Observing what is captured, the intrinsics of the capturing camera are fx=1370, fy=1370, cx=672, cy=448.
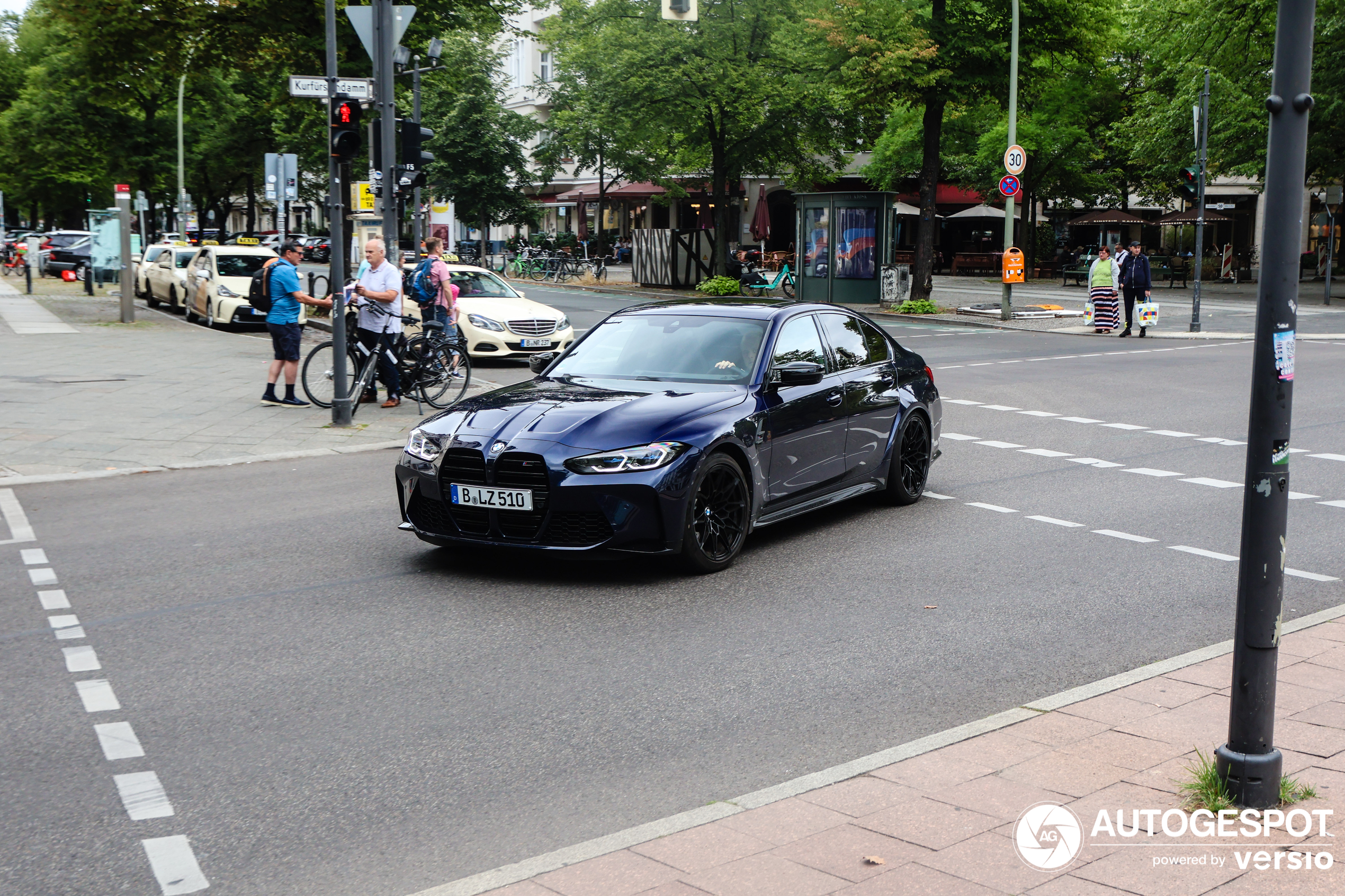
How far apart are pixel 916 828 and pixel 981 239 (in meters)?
61.2

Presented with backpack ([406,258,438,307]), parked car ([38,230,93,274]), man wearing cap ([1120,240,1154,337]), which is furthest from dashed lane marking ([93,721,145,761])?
parked car ([38,230,93,274])

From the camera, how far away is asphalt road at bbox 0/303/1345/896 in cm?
425

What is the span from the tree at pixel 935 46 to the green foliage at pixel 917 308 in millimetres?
1665

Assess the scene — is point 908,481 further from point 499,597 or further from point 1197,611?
point 499,597

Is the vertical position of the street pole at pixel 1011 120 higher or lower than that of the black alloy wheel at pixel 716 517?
higher

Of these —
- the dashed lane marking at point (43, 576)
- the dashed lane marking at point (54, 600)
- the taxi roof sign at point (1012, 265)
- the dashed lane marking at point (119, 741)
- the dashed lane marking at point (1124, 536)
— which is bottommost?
the dashed lane marking at point (43, 576)

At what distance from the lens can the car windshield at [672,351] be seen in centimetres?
823

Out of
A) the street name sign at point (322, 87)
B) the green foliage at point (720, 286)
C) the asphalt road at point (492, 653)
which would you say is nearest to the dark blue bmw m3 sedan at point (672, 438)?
the asphalt road at point (492, 653)

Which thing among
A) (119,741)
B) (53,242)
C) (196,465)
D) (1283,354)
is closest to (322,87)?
(196,465)

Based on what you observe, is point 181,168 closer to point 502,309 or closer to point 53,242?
point 53,242

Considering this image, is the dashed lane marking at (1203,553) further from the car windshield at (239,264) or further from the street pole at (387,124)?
the car windshield at (239,264)

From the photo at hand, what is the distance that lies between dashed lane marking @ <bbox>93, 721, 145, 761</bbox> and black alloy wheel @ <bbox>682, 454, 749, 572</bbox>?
10.1ft

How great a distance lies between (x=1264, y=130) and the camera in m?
41.1

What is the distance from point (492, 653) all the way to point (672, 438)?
5.68 feet
